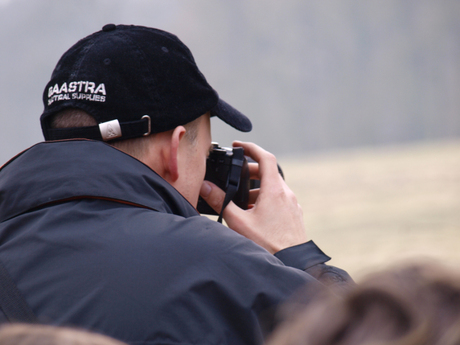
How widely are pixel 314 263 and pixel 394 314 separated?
82 centimetres

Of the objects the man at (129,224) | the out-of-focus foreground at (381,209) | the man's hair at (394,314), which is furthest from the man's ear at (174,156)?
the out-of-focus foreground at (381,209)

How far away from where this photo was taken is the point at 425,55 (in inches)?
1328

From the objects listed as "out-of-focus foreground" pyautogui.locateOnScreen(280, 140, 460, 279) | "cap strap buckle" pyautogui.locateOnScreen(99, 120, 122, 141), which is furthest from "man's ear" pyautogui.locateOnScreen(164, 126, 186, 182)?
"out-of-focus foreground" pyautogui.locateOnScreen(280, 140, 460, 279)

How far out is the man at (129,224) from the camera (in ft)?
2.79

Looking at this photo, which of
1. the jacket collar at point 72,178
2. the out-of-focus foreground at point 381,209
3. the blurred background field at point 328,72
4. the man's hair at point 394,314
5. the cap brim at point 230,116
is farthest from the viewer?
the blurred background field at point 328,72

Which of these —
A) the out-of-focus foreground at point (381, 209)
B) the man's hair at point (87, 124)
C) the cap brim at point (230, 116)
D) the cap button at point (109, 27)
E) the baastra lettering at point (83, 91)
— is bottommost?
the out-of-focus foreground at point (381, 209)

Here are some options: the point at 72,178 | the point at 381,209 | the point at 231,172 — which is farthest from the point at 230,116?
the point at 381,209

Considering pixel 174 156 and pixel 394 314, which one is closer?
pixel 394 314

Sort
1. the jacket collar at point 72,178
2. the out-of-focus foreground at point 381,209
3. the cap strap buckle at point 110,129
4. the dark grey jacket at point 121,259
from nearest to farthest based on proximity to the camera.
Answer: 1. the dark grey jacket at point 121,259
2. the jacket collar at point 72,178
3. the cap strap buckle at point 110,129
4. the out-of-focus foreground at point 381,209

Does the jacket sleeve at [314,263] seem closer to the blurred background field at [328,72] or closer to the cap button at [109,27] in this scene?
the cap button at [109,27]

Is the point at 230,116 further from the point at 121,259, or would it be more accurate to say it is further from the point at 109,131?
the point at 121,259

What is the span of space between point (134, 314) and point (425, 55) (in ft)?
118

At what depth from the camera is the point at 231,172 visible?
4.63ft

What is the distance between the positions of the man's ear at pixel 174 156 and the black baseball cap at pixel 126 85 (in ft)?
0.07
